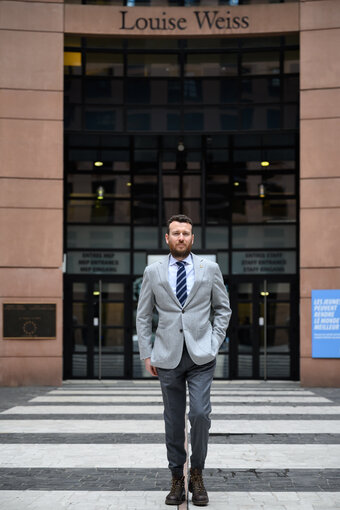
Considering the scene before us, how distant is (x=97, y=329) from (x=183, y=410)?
1087cm

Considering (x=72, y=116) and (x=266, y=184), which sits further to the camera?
(x=266, y=184)

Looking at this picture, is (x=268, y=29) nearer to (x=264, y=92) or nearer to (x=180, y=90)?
(x=264, y=92)

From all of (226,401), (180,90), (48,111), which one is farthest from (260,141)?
(226,401)

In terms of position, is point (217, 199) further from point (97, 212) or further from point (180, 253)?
point (180, 253)

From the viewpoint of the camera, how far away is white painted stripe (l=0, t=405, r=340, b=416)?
412 inches

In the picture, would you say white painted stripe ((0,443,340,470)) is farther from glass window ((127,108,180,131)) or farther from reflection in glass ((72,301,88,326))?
glass window ((127,108,180,131))

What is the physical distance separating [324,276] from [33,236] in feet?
20.2

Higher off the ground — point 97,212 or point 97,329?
point 97,212

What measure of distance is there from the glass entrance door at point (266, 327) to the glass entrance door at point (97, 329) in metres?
2.60

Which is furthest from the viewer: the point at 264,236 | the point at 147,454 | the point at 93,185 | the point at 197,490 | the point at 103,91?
the point at 93,185

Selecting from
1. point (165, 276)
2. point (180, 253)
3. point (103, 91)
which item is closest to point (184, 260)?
point (180, 253)

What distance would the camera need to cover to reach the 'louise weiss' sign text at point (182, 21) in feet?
Result: 49.0

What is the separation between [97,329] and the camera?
1606 cm

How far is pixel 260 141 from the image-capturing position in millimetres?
16391
